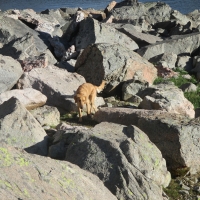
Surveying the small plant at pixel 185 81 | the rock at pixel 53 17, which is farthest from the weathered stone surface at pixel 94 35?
the rock at pixel 53 17

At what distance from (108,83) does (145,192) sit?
998 centimetres

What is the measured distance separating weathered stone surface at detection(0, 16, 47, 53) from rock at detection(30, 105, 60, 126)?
934cm

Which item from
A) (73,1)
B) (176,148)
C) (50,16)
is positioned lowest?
(73,1)

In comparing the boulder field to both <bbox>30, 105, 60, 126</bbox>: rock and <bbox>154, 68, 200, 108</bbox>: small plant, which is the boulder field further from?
<bbox>154, 68, 200, 108</bbox>: small plant

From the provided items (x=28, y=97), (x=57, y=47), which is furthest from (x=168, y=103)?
(x=57, y=47)

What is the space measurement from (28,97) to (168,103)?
4543 millimetres

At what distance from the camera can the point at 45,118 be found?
1325 centimetres

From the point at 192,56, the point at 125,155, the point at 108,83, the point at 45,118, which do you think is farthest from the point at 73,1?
the point at 125,155

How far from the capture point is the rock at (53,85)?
15102 millimetres

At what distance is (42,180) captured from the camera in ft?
22.0

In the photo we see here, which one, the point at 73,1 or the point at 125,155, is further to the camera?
the point at 73,1

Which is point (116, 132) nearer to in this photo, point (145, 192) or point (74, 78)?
point (145, 192)

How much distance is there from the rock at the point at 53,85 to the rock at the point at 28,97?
32.4 inches

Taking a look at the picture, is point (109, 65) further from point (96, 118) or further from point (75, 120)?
point (96, 118)
